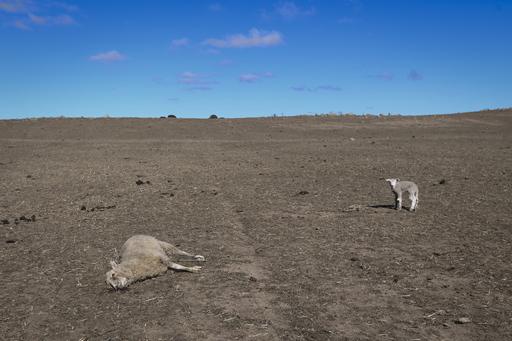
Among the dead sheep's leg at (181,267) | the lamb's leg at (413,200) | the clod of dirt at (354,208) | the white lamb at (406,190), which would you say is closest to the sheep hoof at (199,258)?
the dead sheep's leg at (181,267)

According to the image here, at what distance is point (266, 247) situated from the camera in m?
9.67

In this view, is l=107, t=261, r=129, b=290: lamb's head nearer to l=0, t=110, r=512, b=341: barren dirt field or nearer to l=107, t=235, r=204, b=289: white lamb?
l=107, t=235, r=204, b=289: white lamb

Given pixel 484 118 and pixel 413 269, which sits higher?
pixel 484 118

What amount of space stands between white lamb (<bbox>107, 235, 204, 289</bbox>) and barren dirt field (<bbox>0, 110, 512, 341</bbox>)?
0.15 meters

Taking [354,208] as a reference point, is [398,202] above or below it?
above

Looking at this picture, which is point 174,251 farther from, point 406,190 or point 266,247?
point 406,190

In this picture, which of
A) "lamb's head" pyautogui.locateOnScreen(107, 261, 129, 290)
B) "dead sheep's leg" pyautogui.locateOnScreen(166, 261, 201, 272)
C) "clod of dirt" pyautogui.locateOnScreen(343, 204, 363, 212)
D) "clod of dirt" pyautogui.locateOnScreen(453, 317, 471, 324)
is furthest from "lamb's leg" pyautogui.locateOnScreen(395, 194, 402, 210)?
"lamb's head" pyautogui.locateOnScreen(107, 261, 129, 290)

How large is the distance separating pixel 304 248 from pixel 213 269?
1.96 metres

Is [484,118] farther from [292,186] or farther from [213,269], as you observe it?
[213,269]

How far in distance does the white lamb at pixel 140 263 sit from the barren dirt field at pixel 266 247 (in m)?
0.15

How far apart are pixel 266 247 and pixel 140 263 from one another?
2.64 m

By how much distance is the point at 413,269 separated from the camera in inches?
322

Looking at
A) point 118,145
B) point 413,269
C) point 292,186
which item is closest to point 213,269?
point 413,269

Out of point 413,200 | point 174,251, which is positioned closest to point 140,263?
point 174,251
